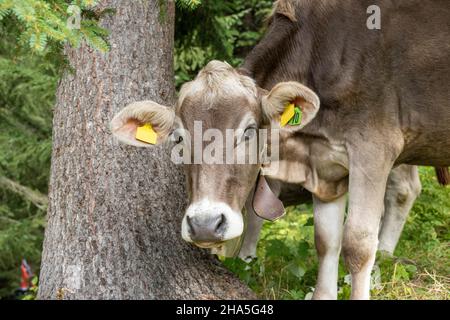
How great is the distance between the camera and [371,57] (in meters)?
6.54

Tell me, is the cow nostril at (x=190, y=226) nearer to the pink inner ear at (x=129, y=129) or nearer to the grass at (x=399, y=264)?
the pink inner ear at (x=129, y=129)

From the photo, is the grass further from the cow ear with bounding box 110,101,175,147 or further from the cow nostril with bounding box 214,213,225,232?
the cow nostril with bounding box 214,213,225,232

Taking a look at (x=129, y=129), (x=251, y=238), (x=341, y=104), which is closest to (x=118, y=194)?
(x=129, y=129)

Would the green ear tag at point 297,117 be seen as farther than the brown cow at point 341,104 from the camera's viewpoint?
Yes

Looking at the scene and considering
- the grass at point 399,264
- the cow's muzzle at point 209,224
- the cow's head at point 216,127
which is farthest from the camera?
the grass at point 399,264

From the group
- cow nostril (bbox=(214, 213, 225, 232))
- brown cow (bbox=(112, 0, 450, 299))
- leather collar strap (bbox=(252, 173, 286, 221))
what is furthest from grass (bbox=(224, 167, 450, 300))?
cow nostril (bbox=(214, 213, 225, 232))

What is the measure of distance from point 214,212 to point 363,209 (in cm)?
141

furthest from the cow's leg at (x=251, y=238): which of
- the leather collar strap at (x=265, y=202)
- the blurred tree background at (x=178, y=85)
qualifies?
the leather collar strap at (x=265, y=202)

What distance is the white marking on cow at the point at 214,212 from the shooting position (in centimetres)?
559

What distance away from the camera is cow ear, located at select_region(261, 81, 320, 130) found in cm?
610

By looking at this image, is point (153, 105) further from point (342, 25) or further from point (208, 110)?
point (342, 25)

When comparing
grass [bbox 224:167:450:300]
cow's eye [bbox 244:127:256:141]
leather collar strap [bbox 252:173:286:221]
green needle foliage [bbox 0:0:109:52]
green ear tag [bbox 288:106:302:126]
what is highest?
green needle foliage [bbox 0:0:109:52]

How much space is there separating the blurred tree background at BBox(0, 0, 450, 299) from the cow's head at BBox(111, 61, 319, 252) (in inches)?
26.1
